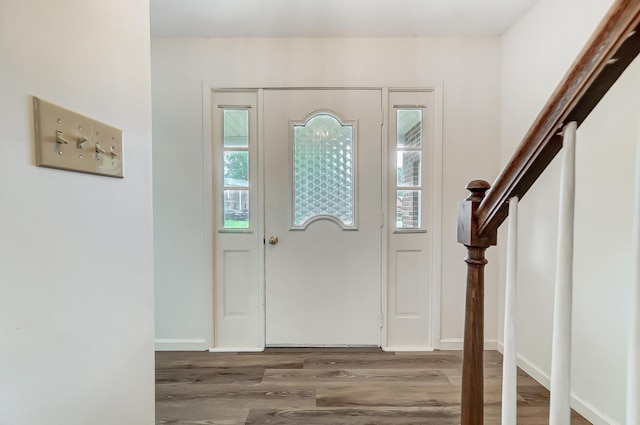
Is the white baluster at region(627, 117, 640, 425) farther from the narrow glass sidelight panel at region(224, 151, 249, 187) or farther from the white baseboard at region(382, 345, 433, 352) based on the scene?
the narrow glass sidelight panel at region(224, 151, 249, 187)

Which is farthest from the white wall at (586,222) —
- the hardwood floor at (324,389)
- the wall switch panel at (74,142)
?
the wall switch panel at (74,142)

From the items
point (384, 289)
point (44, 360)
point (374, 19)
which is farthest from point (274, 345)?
point (374, 19)

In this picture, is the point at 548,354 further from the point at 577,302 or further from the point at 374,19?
the point at 374,19

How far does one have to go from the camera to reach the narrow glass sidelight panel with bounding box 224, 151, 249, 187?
2070mm

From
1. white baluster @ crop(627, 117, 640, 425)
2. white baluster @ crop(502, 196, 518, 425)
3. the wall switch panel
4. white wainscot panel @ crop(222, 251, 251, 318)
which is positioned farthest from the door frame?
white baluster @ crop(627, 117, 640, 425)

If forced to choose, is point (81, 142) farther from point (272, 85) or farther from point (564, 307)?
point (272, 85)

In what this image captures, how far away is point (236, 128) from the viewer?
2.07 m

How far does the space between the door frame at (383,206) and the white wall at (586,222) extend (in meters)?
0.51

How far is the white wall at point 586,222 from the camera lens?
1249mm

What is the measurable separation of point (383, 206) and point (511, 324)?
145cm

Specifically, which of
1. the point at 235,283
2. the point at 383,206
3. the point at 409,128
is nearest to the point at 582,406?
the point at 383,206

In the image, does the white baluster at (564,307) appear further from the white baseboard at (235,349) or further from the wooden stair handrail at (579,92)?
the white baseboard at (235,349)

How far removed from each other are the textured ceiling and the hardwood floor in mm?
2294

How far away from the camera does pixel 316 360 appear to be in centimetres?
191
